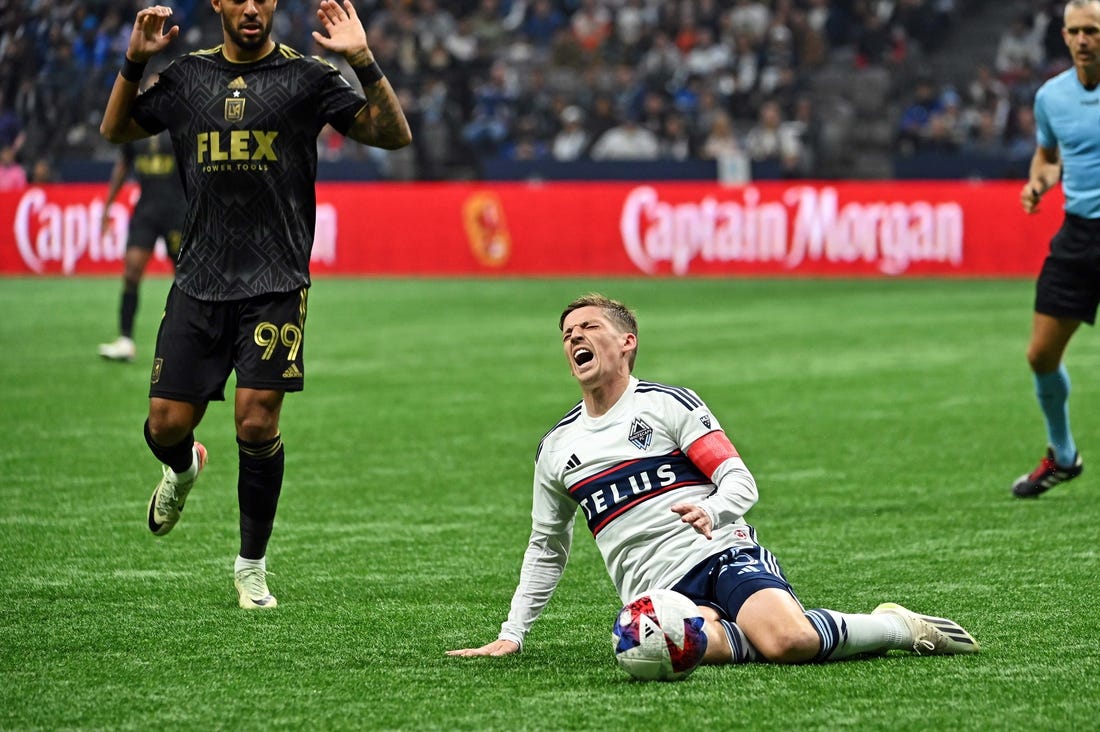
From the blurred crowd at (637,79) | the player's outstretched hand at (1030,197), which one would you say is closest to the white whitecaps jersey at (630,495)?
the player's outstretched hand at (1030,197)

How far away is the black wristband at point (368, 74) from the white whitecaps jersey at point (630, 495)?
133 centimetres

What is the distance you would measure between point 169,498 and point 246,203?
1.22 meters

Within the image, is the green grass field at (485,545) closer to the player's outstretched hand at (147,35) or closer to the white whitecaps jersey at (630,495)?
the white whitecaps jersey at (630,495)

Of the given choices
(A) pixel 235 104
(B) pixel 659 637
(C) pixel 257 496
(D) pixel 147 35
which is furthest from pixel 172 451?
(B) pixel 659 637

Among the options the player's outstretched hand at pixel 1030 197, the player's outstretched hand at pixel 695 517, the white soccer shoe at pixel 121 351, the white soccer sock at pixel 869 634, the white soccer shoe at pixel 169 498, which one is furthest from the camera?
the white soccer shoe at pixel 121 351

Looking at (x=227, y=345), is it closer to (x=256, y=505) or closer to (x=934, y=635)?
(x=256, y=505)

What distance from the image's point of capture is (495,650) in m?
5.14

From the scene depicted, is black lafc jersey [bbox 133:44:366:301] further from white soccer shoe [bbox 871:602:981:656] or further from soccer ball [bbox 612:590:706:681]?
white soccer shoe [bbox 871:602:981:656]

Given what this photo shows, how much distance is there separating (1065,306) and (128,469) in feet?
15.3

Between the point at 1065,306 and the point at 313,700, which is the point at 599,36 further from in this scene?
the point at 313,700

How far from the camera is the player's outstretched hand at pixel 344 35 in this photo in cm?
558

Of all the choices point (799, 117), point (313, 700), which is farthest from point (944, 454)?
point (799, 117)

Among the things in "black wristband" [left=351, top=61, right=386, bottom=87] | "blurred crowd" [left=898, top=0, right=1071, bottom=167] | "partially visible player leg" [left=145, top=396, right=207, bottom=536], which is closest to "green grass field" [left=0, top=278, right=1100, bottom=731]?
"partially visible player leg" [left=145, top=396, right=207, bottom=536]

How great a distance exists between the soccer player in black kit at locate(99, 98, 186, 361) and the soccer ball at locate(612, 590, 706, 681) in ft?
32.3
